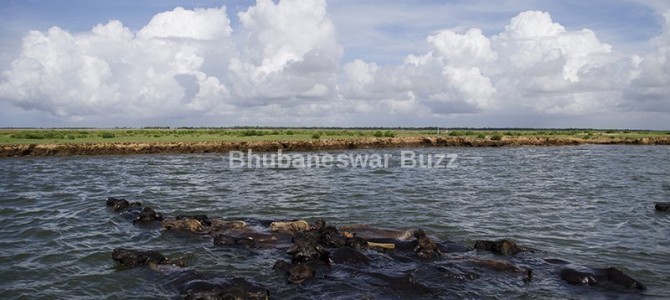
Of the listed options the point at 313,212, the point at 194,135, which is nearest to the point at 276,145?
the point at 194,135

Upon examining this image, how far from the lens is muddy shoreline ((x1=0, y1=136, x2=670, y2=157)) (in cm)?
4809

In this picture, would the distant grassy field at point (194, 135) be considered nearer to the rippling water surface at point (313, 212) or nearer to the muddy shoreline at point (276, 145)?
the muddy shoreline at point (276, 145)

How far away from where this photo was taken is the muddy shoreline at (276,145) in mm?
48094

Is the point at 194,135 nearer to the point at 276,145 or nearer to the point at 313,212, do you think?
the point at 276,145

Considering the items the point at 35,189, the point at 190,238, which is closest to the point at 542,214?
the point at 190,238

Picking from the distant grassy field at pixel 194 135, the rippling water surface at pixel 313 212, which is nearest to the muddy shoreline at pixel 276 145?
the distant grassy field at pixel 194 135

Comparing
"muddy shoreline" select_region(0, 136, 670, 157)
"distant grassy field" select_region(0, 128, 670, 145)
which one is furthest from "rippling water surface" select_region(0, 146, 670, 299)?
"distant grassy field" select_region(0, 128, 670, 145)

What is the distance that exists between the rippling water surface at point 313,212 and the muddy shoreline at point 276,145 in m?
5.40

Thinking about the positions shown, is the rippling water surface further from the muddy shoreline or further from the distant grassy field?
the distant grassy field

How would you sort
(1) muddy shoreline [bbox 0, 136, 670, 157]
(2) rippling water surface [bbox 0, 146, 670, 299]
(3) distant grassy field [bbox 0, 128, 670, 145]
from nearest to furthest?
(2) rippling water surface [bbox 0, 146, 670, 299], (1) muddy shoreline [bbox 0, 136, 670, 157], (3) distant grassy field [bbox 0, 128, 670, 145]

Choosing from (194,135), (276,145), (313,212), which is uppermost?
(194,135)

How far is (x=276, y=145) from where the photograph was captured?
5784 centimetres

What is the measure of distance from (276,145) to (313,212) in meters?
36.8

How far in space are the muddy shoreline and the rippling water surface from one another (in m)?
5.40
